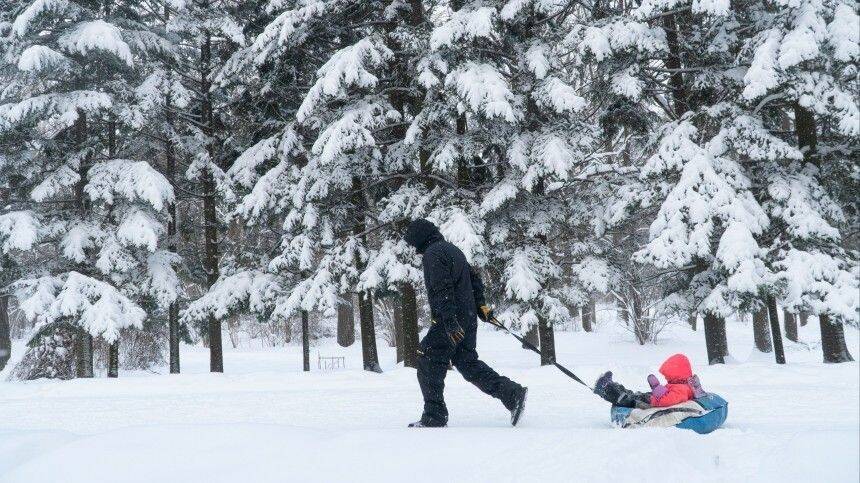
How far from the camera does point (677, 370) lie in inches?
212

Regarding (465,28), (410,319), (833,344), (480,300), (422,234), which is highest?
(465,28)

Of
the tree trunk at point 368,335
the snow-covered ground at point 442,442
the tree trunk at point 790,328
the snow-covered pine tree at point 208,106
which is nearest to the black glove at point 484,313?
the snow-covered ground at point 442,442

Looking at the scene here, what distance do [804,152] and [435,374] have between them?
888 cm

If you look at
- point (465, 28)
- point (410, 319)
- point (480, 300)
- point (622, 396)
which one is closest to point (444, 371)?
point (480, 300)

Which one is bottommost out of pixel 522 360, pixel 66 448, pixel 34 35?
pixel 522 360

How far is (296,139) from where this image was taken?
1466cm

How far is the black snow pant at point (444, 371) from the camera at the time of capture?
5.52m

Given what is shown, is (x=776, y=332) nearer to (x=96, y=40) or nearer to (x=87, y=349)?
(x=96, y=40)

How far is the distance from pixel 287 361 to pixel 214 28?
1416cm

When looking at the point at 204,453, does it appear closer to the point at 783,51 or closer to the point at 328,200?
the point at 783,51

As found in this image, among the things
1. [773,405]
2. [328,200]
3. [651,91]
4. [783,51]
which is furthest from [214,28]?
[773,405]

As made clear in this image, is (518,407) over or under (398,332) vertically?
over

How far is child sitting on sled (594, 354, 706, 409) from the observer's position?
528cm

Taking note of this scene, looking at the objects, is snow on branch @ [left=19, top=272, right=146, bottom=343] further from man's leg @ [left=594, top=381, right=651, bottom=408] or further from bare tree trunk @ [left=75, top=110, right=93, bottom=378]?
man's leg @ [left=594, top=381, right=651, bottom=408]
